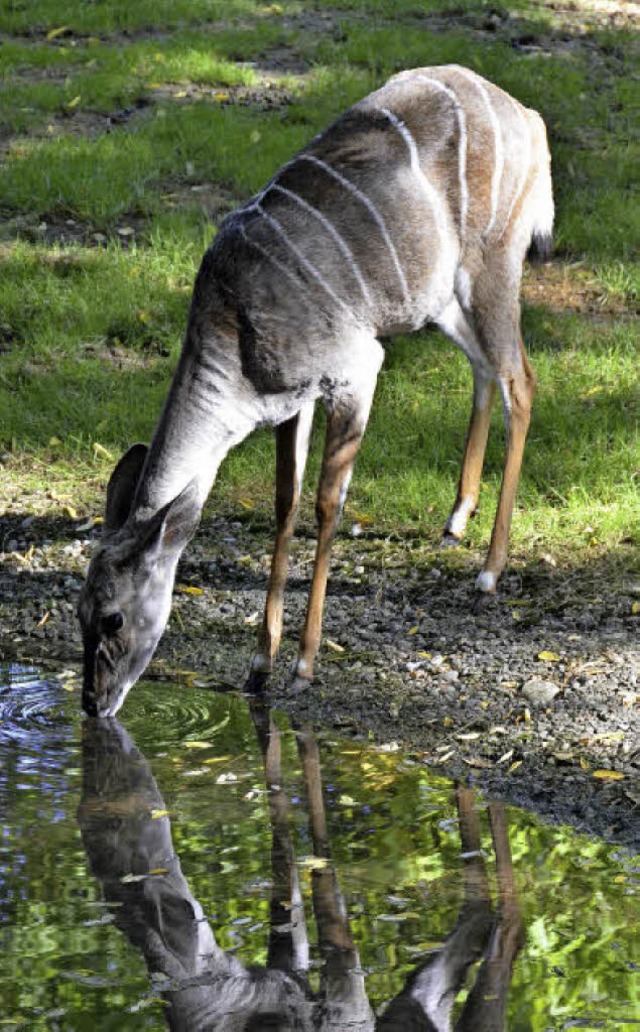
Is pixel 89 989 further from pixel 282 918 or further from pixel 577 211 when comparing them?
pixel 577 211

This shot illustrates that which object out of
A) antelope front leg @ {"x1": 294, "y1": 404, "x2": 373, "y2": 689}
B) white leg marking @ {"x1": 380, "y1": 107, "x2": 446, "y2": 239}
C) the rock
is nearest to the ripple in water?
A: antelope front leg @ {"x1": 294, "y1": 404, "x2": 373, "y2": 689}

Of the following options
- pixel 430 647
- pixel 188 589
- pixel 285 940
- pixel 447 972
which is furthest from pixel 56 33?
pixel 447 972

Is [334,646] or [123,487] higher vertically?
[123,487]

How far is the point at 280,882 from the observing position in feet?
15.2

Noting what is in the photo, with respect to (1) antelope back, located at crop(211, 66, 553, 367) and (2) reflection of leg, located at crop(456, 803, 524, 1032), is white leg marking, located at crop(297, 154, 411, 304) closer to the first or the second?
(1) antelope back, located at crop(211, 66, 553, 367)

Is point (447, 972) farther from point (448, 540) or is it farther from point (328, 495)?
point (448, 540)

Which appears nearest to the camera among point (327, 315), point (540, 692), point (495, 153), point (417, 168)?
point (540, 692)

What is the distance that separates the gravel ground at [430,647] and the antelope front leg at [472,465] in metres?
0.15

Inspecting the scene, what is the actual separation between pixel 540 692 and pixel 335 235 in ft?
5.78

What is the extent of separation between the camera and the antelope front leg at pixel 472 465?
23.7ft

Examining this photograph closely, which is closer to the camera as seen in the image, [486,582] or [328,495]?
[328,495]

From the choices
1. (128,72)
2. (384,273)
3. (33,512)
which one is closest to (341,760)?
(384,273)

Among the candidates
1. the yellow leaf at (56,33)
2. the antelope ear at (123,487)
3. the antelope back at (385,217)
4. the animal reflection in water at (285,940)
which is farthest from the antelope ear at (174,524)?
the yellow leaf at (56,33)

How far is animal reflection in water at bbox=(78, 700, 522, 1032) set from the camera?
3.96 m
